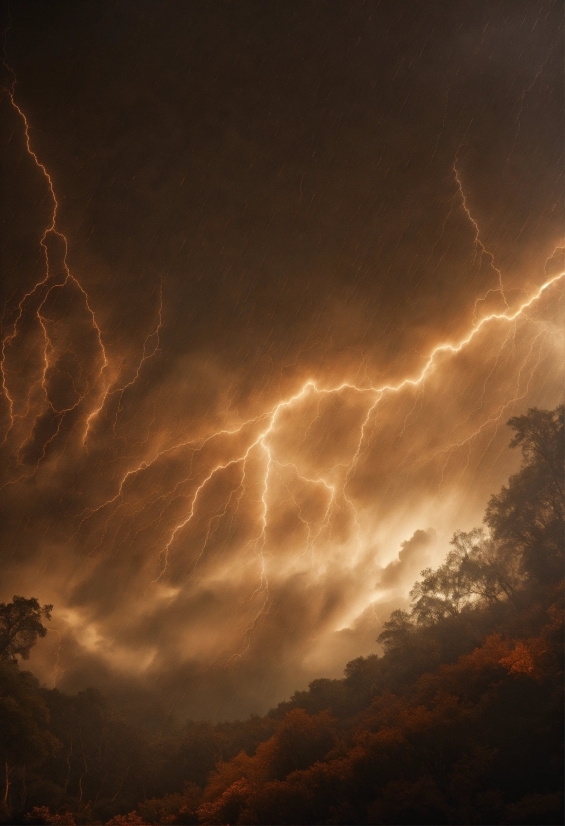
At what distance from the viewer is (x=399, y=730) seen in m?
18.4

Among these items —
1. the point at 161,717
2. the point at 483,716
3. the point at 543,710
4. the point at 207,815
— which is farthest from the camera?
the point at 161,717

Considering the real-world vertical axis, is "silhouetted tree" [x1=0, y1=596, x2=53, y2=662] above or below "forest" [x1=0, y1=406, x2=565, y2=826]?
above

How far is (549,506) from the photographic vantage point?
30.0 m

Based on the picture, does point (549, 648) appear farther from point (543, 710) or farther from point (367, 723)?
point (367, 723)

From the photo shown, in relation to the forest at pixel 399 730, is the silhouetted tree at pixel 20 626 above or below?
above

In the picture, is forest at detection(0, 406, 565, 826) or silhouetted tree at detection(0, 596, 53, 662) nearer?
forest at detection(0, 406, 565, 826)

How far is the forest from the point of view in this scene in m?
16.0

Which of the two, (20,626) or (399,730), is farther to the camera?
(20,626)

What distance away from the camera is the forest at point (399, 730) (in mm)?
16047

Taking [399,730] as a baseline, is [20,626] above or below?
above

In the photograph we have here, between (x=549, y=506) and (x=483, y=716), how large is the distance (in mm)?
16947

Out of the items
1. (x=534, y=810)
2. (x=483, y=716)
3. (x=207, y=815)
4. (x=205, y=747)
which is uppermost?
(x=205, y=747)

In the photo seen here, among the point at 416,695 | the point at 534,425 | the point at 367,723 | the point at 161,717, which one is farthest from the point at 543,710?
the point at 161,717

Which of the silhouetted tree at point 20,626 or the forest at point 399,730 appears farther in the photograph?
the silhouetted tree at point 20,626
